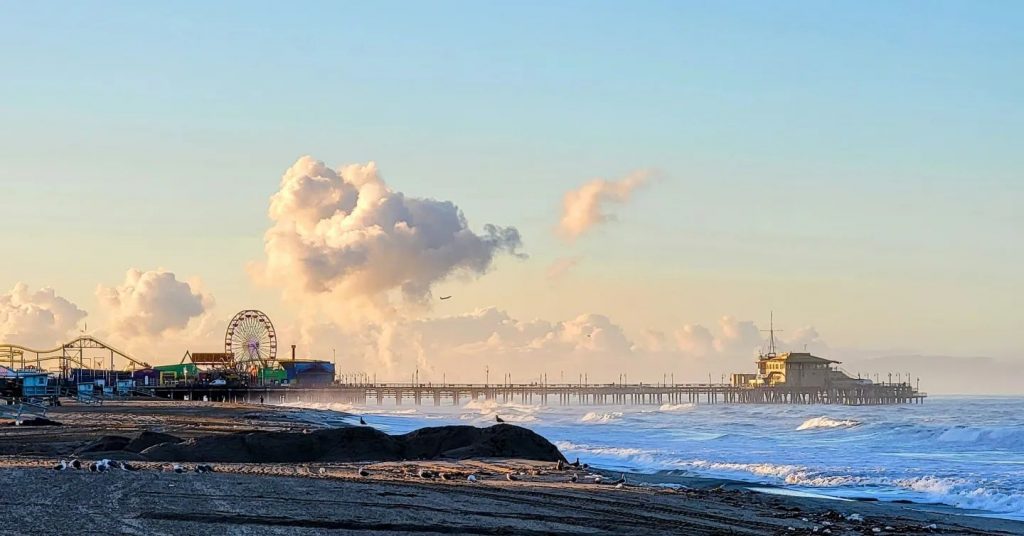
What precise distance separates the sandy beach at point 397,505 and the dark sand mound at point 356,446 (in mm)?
2356

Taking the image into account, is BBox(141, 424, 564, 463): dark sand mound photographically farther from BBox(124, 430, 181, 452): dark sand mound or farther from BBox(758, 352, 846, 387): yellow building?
BBox(758, 352, 846, 387): yellow building

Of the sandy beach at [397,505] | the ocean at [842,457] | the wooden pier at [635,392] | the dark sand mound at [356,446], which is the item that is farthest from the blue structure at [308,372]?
the sandy beach at [397,505]

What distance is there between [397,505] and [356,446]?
46.4ft

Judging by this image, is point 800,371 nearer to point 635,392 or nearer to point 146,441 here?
point 635,392

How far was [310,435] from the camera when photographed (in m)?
31.0

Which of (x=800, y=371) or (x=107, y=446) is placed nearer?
(x=107, y=446)

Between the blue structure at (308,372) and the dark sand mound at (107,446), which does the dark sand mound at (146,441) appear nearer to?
the dark sand mound at (107,446)

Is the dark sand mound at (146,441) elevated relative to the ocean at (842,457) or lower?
elevated

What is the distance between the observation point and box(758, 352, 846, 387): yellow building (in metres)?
152

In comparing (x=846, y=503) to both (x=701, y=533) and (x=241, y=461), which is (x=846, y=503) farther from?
(x=241, y=461)

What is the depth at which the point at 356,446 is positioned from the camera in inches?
1212

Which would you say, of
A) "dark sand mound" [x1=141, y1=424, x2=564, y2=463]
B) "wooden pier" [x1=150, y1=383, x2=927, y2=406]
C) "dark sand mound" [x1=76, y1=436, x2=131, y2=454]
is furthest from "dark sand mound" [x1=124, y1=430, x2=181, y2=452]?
"wooden pier" [x1=150, y1=383, x2=927, y2=406]

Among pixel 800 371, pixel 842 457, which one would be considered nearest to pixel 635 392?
pixel 800 371

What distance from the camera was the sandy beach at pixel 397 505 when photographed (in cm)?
1400
